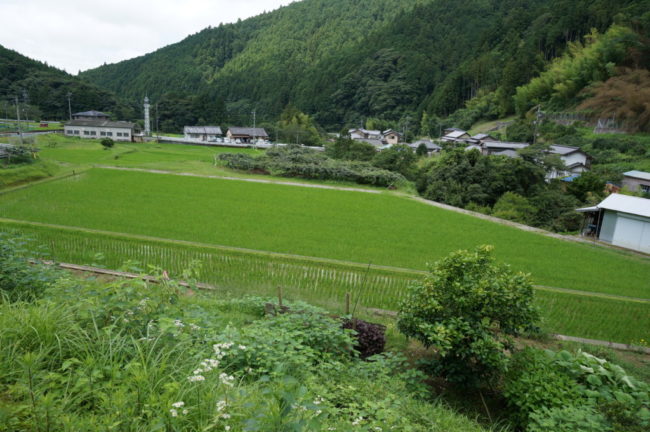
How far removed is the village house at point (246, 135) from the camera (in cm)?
6393

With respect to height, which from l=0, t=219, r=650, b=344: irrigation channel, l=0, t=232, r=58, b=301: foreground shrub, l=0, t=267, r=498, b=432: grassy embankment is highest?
l=0, t=267, r=498, b=432: grassy embankment

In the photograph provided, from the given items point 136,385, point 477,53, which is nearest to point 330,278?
point 136,385

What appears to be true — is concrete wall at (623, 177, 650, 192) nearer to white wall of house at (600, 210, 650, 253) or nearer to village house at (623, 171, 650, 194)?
village house at (623, 171, 650, 194)

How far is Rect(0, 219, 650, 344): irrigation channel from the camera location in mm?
9060

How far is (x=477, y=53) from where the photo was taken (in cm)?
7819

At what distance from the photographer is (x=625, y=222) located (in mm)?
14961

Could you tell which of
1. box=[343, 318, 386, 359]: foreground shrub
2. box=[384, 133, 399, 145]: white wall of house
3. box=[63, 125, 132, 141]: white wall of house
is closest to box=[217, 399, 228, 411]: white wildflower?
box=[343, 318, 386, 359]: foreground shrub

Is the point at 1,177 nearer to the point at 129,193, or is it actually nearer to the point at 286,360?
the point at 129,193

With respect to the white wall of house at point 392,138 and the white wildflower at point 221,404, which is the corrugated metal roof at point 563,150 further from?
the white wildflower at point 221,404

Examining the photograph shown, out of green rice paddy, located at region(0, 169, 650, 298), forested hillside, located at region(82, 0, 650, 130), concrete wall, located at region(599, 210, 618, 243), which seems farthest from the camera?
forested hillside, located at region(82, 0, 650, 130)

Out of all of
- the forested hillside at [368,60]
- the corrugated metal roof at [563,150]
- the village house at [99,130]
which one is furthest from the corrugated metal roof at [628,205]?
the village house at [99,130]

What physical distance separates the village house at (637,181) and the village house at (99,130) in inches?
2242

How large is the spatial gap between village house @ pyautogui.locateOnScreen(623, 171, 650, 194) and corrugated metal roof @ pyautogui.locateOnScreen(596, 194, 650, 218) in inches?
546

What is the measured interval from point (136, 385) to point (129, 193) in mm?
20050
